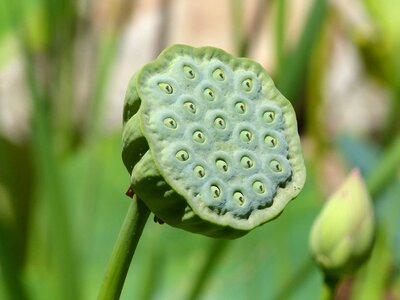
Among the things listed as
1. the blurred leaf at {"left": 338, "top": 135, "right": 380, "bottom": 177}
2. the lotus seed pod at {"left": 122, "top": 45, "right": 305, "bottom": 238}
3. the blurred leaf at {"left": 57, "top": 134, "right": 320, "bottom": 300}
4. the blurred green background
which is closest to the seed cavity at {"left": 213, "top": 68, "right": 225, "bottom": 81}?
the lotus seed pod at {"left": 122, "top": 45, "right": 305, "bottom": 238}

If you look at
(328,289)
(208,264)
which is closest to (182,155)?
(328,289)

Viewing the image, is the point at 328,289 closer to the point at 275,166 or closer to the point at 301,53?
the point at 275,166

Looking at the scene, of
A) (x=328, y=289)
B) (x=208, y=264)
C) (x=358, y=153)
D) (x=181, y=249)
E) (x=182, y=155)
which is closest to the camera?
(x=182, y=155)

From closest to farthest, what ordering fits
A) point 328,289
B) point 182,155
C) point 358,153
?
point 182,155 < point 328,289 < point 358,153

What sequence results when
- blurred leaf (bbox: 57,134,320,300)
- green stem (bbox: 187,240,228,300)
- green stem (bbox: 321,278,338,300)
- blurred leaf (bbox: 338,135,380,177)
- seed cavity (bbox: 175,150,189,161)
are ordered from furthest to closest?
1. blurred leaf (bbox: 338,135,380,177)
2. blurred leaf (bbox: 57,134,320,300)
3. green stem (bbox: 187,240,228,300)
4. green stem (bbox: 321,278,338,300)
5. seed cavity (bbox: 175,150,189,161)

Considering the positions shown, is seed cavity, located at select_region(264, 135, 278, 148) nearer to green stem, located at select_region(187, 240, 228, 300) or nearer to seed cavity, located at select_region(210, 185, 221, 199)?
seed cavity, located at select_region(210, 185, 221, 199)

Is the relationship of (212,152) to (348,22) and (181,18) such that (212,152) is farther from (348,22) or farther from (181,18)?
(181,18)
